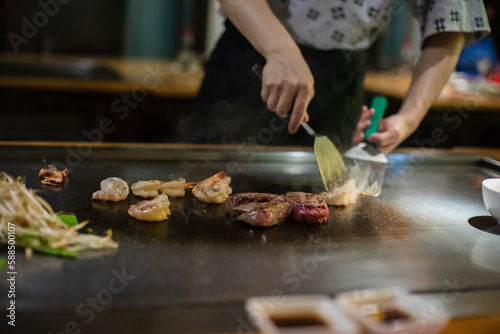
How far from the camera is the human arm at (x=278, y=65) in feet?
5.85

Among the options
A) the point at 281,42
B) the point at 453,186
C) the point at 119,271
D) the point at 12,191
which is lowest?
the point at 453,186

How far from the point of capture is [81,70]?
479 cm

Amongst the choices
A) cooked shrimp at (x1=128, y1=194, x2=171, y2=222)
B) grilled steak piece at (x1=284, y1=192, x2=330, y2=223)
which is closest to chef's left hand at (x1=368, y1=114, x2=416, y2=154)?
grilled steak piece at (x1=284, y1=192, x2=330, y2=223)

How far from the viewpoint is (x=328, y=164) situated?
1938 millimetres

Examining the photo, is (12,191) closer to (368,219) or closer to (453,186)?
(368,219)

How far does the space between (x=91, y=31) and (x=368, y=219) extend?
17.1 ft

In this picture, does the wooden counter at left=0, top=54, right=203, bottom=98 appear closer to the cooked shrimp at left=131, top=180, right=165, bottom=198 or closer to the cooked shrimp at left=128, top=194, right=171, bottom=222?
the cooked shrimp at left=131, top=180, right=165, bottom=198

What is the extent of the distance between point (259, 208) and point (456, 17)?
4.57 feet

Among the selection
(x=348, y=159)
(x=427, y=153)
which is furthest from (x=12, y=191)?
(x=427, y=153)

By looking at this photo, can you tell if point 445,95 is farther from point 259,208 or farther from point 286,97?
point 259,208

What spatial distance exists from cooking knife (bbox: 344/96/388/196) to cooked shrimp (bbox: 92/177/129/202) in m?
0.89

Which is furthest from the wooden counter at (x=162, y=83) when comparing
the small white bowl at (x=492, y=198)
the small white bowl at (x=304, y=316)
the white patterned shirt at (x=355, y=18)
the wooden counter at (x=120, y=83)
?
the small white bowl at (x=304, y=316)

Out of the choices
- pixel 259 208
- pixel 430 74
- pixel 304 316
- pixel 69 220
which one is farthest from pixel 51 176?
pixel 430 74

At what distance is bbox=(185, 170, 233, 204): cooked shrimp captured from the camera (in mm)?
1682
